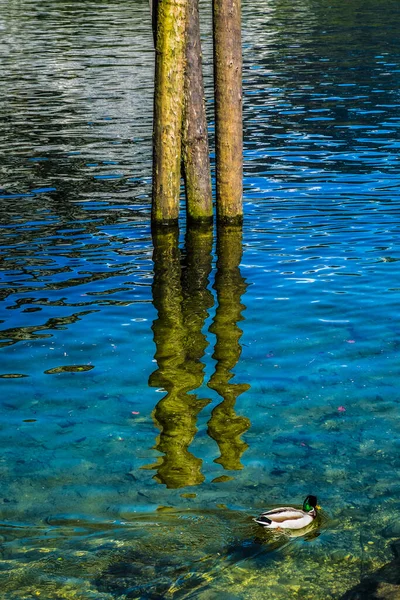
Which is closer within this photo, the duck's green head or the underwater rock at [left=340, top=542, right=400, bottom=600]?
the underwater rock at [left=340, top=542, right=400, bottom=600]

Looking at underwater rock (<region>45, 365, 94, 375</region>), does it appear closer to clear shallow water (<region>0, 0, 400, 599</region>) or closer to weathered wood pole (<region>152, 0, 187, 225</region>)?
clear shallow water (<region>0, 0, 400, 599</region>)

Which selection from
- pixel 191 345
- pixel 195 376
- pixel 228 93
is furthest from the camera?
pixel 228 93

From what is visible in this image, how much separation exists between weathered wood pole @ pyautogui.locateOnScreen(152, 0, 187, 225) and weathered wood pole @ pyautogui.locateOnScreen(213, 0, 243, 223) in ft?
1.70

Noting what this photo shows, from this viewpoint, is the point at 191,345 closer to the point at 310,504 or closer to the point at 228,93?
the point at 310,504

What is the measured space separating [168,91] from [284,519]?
7.35 meters

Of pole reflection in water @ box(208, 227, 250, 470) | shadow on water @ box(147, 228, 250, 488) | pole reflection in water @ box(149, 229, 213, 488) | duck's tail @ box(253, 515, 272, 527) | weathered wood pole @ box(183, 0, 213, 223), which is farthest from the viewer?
weathered wood pole @ box(183, 0, 213, 223)

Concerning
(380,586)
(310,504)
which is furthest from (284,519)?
(380,586)

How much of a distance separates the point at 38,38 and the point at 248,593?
4013 cm

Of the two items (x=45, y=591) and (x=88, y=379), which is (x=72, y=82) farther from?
(x=45, y=591)

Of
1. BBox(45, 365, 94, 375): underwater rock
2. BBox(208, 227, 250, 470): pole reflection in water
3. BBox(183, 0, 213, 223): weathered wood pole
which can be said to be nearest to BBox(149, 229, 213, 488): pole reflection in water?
BBox(208, 227, 250, 470): pole reflection in water

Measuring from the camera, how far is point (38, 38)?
139 ft

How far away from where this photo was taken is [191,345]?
32.2 ft

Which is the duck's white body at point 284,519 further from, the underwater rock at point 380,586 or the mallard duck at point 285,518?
the underwater rock at point 380,586

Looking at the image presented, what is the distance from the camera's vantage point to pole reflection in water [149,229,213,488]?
7430 mm
